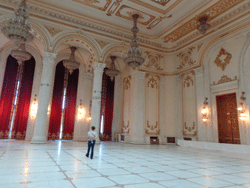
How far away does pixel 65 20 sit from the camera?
9883mm

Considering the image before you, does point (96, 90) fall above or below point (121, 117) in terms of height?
above

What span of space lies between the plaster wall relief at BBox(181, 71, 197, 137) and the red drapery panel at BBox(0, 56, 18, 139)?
10.6m

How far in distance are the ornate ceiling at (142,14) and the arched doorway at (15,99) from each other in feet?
12.9

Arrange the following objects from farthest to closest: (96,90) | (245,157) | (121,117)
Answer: (121,117)
(96,90)
(245,157)


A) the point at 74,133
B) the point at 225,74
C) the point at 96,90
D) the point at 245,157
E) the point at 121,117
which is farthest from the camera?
the point at 121,117

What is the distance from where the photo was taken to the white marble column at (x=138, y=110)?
35.8 feet

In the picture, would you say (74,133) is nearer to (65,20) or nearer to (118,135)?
(118,135)

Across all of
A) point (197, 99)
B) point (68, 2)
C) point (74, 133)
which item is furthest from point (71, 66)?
point (197, 99)

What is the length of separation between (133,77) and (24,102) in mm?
7029

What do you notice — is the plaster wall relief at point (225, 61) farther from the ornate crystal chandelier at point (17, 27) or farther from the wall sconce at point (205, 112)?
the ornate crystal chandelier at point (17, 27)

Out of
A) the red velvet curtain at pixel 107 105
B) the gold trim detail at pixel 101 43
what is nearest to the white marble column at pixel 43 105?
the gold trim detail at pixel 101 43

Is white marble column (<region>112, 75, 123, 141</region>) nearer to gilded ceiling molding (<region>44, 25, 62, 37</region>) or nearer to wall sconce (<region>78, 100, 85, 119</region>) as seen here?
wall sconce (<region>78, 100, 85, 119</region>)

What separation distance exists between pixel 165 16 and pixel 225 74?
4.40m

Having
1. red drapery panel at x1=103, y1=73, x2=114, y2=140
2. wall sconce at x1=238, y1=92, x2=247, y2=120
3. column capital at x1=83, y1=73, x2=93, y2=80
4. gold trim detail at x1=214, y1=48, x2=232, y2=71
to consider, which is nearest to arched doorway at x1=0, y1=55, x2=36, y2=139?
column capital at x1=83, y1=73, x2=93, y2=80
